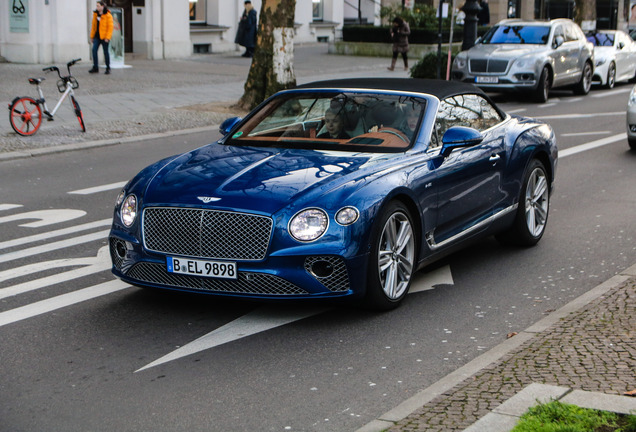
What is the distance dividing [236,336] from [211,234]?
632mm

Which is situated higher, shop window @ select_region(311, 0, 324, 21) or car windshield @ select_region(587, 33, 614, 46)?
shop window @ select_region(311, 0, 324, 21)

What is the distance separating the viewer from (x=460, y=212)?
757 centimetres

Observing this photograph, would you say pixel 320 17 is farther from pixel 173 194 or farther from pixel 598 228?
pixel 173 194

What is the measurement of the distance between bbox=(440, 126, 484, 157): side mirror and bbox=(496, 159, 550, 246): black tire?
4.69 feet

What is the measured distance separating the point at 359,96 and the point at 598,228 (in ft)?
10.3

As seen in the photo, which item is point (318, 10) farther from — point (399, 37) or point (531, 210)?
point (531, 210)

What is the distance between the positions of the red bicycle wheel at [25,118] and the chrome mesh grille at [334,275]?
10818mm

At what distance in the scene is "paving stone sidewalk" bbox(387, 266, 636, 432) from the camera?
464 cm

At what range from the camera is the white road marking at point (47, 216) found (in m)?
9.77

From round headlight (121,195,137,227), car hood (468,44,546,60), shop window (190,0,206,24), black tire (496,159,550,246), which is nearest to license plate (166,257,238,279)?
round headlight (121,195,137,227)

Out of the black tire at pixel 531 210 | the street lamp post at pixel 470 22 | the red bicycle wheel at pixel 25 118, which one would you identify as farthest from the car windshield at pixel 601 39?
the black tire at pixel 531 210

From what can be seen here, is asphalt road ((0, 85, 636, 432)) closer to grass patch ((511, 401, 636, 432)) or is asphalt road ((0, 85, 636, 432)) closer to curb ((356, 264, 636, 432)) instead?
curb ((356, 264, 636, 432))

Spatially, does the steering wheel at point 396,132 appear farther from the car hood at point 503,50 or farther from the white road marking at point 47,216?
the car hood at point 503,50

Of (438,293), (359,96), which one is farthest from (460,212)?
(359,96)
